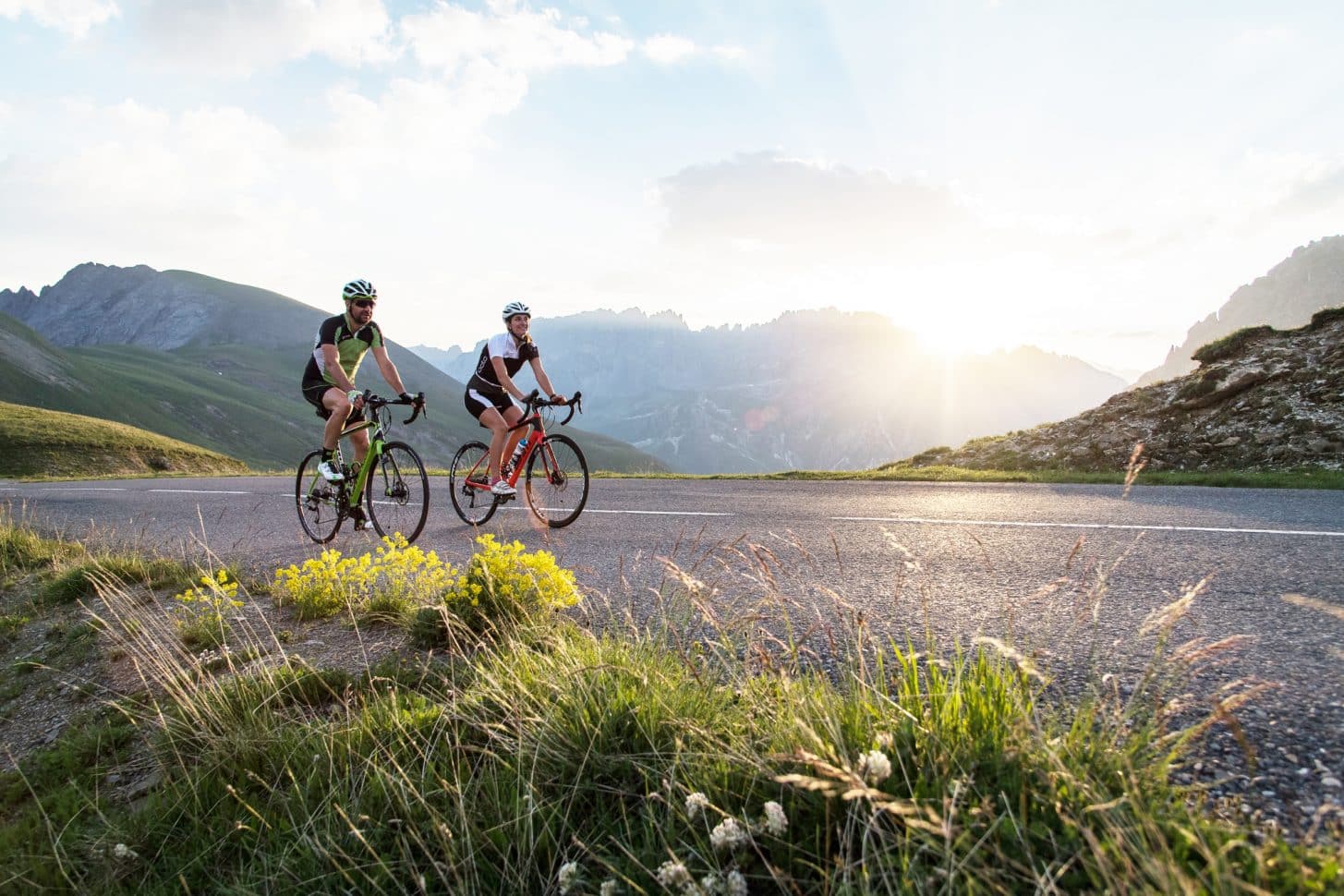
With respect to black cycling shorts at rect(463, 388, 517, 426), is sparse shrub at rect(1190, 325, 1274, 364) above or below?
above

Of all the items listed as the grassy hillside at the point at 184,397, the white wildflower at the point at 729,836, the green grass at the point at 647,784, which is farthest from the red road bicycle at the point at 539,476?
the grassy hillside at the point at 184,397

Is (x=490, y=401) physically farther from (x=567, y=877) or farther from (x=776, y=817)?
(x=776, y=817)

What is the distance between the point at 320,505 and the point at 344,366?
189cm

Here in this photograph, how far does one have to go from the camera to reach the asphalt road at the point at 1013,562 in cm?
269

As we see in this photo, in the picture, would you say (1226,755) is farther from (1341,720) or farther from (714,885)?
(714,885)

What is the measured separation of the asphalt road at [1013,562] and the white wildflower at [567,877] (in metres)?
1.27

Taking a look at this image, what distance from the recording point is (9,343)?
111 metres

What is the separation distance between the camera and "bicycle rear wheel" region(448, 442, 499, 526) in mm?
9359

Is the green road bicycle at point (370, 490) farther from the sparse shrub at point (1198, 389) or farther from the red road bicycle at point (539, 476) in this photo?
the sparse shrub at point (1198, 389)

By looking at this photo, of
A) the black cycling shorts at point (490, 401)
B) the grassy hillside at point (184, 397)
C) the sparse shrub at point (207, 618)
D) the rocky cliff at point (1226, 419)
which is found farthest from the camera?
the grassy hillside at point (184, 397)

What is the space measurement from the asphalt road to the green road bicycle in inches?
13.9

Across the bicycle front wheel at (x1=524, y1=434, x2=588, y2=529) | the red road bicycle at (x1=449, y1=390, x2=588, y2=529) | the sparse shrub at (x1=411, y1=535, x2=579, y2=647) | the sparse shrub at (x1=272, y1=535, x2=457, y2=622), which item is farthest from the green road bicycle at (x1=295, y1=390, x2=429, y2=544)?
the sparse shrub at (x1=411, y1=535, x2=579, y2=647)

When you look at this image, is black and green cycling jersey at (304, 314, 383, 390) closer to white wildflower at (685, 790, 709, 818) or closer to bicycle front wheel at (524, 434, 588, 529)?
bicycle front wheel at (524, 434, 588, 529)

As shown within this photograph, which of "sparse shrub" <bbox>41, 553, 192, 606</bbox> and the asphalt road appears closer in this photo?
the asphalt road
